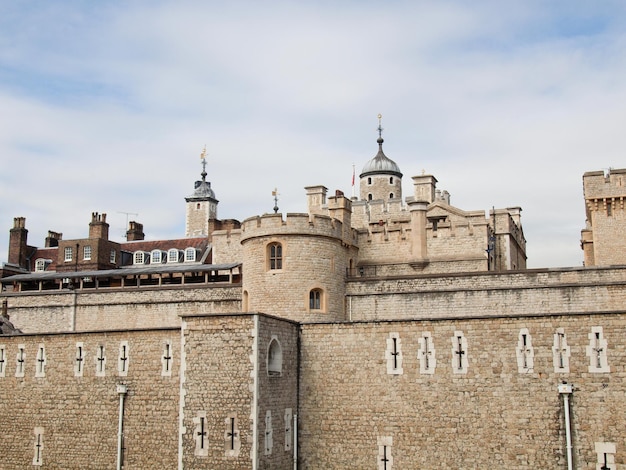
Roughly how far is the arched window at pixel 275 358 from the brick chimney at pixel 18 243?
39.6m

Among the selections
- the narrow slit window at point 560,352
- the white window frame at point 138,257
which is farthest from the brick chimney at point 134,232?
the narrow slit window at point 560,352

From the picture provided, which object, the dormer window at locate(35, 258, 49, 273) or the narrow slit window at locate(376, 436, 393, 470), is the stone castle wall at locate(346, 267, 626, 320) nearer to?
the narrow slit window at locate(376, 436, 393, 470)

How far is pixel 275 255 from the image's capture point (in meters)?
30.5

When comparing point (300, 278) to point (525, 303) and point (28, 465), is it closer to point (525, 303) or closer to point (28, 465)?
point (525, 303)

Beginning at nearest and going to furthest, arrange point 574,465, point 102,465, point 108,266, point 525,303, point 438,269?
point 574,465, point 102,465, point 525,303, point 438,269, point 108,266

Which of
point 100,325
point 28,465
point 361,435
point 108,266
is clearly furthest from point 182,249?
point 361,435

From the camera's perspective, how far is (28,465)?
27391 millimetres

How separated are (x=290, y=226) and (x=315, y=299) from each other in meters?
Answer: 2.93

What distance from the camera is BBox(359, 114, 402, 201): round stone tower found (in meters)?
66.7

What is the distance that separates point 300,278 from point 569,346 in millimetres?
10696

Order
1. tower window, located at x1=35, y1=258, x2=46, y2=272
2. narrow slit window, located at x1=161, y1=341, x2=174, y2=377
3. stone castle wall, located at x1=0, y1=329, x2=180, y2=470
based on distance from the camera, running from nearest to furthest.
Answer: stone castle wall, located at x1=0, y1=329, x2=180, y2=470, narrow slit window, located at x1=161, y1=341, x2=174, y2=377, tower window, located at x1=35, y1=258, x2=46, y2=272

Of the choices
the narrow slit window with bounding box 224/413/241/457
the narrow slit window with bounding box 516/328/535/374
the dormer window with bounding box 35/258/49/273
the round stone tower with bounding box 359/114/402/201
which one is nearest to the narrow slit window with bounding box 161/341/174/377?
the narrow slit window with bounding box 224/413/241/457

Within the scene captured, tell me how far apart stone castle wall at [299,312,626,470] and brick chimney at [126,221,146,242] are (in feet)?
130

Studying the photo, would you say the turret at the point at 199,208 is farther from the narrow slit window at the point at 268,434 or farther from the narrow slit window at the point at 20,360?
the narrow slit window at the point at 268,434
